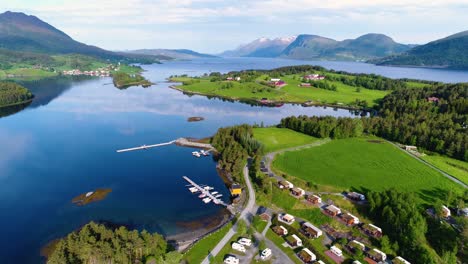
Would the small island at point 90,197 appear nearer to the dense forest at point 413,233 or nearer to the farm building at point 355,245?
the farm building at point 355,245

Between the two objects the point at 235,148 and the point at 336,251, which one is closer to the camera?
the point at 336,251

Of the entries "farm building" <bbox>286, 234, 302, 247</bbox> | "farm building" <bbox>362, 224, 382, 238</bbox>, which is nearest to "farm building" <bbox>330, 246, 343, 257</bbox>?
"farm building" <bbox>286, 234, 302, 247</bbox>

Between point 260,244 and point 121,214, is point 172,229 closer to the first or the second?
point 121,214

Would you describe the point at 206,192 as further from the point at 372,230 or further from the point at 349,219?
the point at 372,230

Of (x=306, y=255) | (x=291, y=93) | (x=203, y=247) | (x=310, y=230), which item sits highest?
(x=291, y=93)

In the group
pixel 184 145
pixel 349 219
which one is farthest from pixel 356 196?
pixel 184 145

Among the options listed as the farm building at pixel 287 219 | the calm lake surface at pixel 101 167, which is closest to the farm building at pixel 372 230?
the farm building at pixel 287 219

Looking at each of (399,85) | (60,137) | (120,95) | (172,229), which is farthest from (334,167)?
(120,95)
